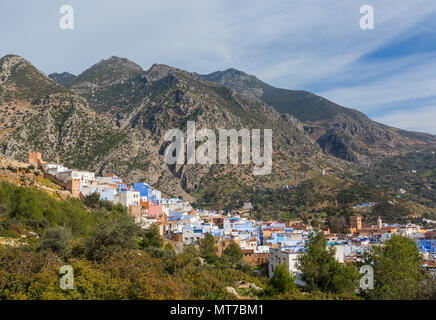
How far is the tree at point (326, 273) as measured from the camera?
59.9 feet

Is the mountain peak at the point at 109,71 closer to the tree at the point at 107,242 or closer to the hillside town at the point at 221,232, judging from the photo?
the hillside town at the point at 221,232

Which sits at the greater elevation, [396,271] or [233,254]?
[396,271]

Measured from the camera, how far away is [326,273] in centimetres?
1917

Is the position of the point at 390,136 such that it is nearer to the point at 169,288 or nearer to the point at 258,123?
the point at 258,123

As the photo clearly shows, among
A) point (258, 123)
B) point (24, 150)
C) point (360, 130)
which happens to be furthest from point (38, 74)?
point (360, 130)

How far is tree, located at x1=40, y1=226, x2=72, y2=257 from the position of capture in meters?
16.8

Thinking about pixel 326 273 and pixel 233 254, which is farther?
pixel 233 254

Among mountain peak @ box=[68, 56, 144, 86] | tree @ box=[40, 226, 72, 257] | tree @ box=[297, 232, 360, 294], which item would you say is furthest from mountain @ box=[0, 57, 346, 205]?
tree @ box=[297, 232, 360, 294]

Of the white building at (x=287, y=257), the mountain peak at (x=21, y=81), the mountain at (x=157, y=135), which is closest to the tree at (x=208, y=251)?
the white building at (x=287, y=257)

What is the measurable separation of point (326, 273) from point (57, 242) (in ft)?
42.5

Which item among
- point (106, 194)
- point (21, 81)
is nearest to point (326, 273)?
point (106, 194)

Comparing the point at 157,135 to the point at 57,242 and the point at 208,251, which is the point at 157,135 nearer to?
the point at 208,251

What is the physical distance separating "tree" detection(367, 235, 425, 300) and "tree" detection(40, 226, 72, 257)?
14242mm

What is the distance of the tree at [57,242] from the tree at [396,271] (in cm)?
1424
